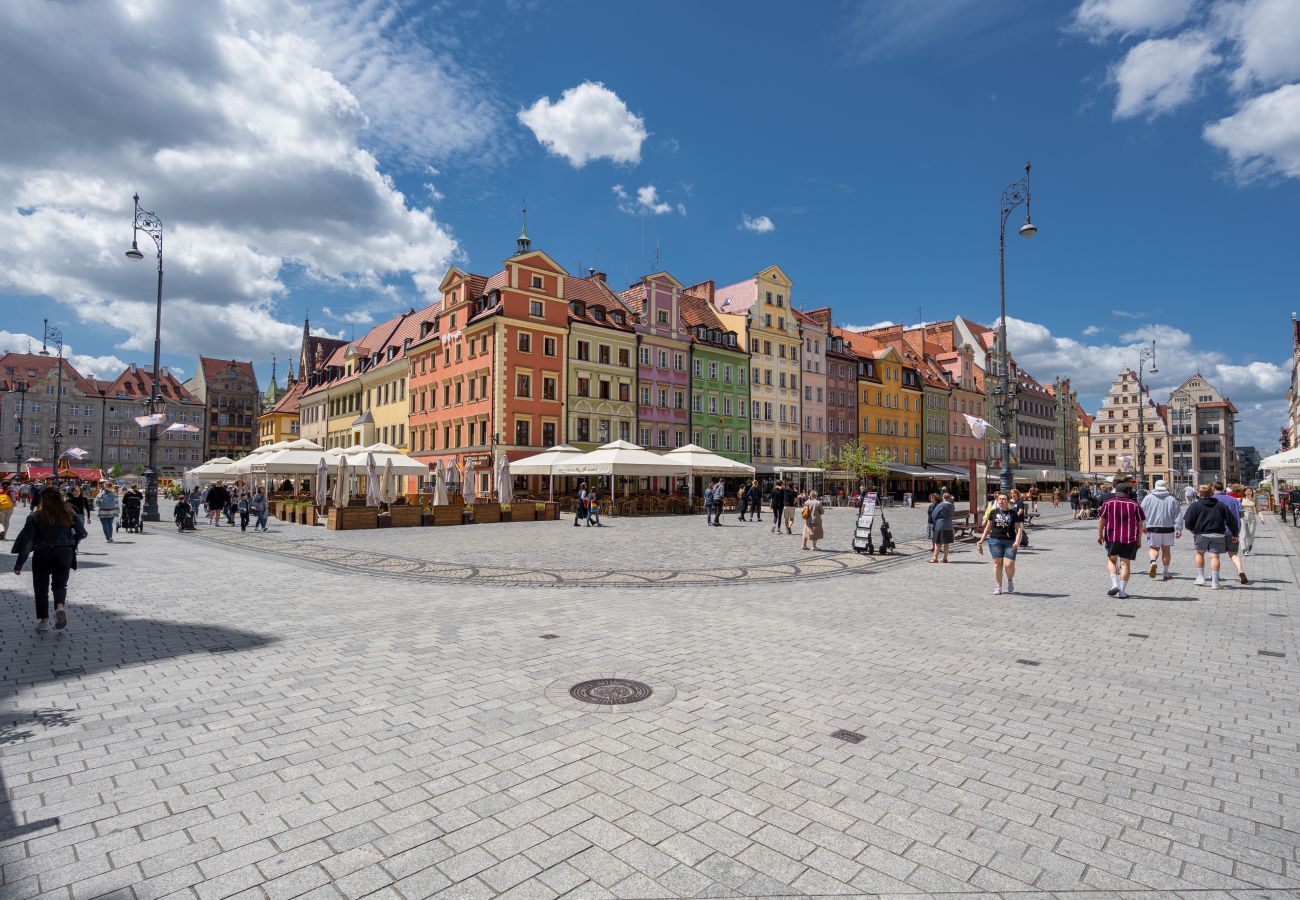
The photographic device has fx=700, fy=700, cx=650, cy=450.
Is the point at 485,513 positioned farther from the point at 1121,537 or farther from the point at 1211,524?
the point at 1211,524

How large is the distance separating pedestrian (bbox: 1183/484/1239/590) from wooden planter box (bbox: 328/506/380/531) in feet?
75.2

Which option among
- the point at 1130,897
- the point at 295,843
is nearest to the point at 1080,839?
the point at 1130,897

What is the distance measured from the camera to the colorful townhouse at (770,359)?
55438mm

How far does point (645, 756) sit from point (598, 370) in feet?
137

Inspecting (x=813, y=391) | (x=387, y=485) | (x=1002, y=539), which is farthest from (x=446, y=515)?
(x=813, y=391)

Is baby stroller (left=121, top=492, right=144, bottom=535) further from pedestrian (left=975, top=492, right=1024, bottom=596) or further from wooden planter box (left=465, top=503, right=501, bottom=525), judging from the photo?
pedestrian (left=975, top=492, right=1024, bottom=596)

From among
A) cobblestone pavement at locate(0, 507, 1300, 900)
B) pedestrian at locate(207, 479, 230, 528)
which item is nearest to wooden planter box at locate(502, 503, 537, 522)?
pedestrian at locate(207, 479, 230, 528)

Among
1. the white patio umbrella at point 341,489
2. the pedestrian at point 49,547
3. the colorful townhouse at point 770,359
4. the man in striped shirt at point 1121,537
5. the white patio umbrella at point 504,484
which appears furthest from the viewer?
the colorful townhouse at point 770,359

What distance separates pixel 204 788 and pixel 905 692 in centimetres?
519

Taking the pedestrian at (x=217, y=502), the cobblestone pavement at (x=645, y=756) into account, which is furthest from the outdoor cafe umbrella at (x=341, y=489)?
the cobblestone pavement at (x=645, y=756)

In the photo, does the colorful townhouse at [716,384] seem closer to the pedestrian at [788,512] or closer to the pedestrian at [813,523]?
the pedestrian at [788,512]

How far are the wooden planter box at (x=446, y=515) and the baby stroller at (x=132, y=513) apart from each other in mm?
9405

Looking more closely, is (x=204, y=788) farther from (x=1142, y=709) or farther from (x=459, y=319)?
(x=459, y=319)

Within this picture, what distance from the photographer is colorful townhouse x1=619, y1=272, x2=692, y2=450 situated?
48219mm
